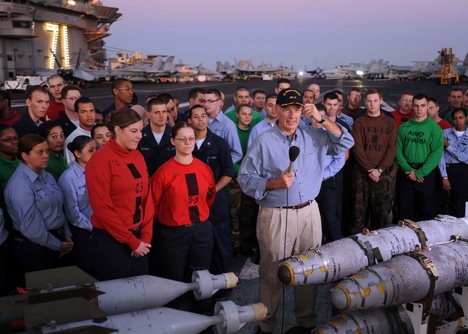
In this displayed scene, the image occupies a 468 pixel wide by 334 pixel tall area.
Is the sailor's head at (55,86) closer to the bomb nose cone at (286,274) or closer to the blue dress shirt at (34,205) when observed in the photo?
the blue dress shirt at (34,205)

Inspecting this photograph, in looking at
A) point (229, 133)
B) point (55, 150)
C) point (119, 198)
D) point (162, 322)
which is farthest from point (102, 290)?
point (229, 133)

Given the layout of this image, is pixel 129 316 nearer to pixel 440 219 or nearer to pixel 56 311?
pixel 56 311

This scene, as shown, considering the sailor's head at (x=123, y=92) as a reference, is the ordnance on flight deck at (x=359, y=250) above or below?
below

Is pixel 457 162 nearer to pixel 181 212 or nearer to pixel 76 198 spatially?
pixel 181 212

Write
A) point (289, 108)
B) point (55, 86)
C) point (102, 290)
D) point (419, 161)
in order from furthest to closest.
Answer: point (55, 86)
point (419, 161)
point (289, 108)
point (102, 290)

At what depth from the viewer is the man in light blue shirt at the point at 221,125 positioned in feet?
20.5

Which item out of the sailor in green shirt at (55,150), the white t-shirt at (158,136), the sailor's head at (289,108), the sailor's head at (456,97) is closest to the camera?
the sailor's head at (289,108)

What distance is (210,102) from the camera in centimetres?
671

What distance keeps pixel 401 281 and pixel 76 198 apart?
335 cm

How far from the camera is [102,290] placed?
2842mm

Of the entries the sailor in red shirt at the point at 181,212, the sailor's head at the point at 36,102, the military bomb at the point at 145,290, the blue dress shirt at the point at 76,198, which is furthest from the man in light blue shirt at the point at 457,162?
→ the sailor's head at the point at 36,102

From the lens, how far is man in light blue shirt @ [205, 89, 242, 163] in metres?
6.26

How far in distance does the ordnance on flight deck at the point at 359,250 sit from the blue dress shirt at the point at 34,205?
7.92 feet

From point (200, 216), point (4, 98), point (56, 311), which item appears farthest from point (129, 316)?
point (4, 98)
